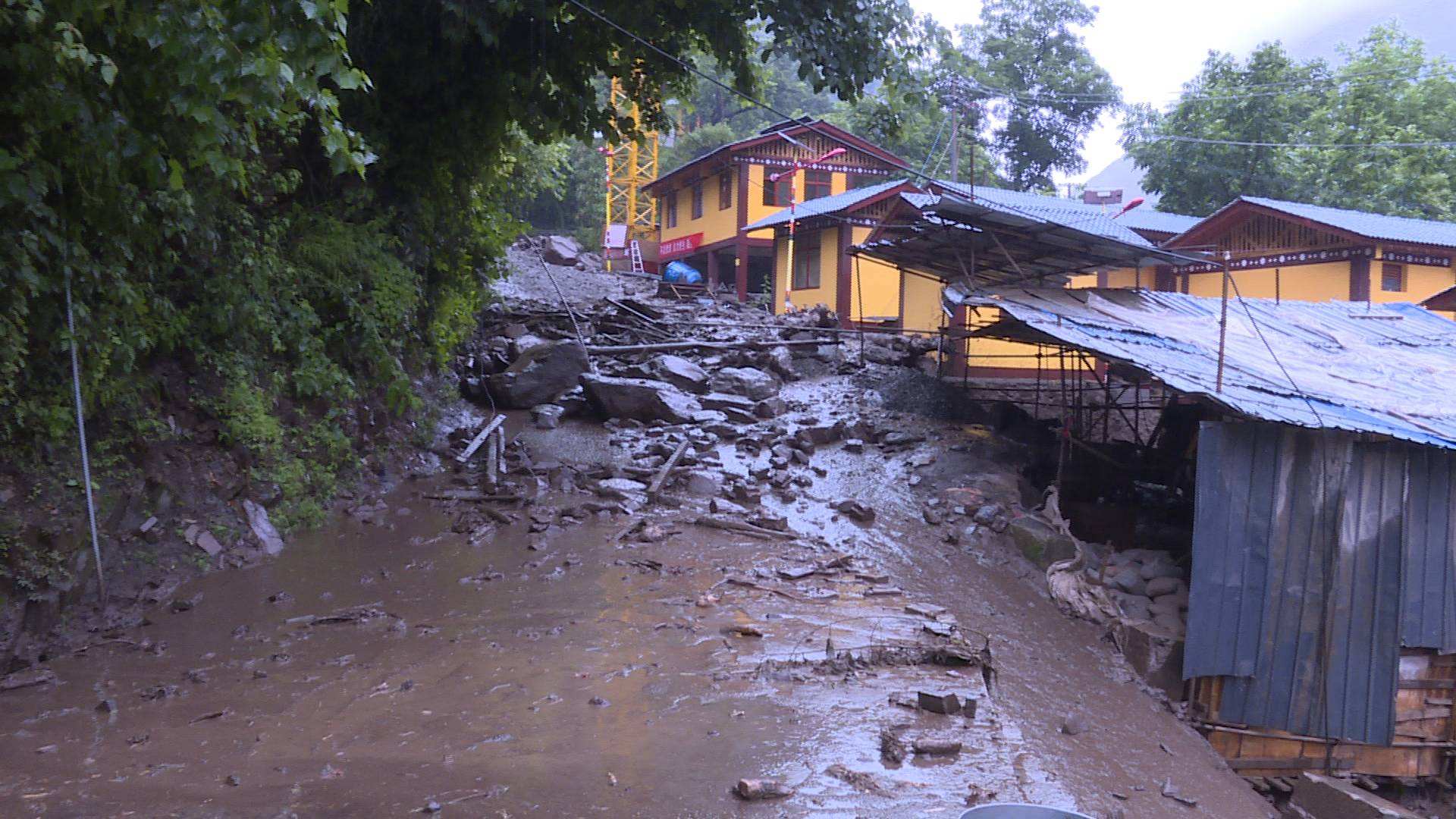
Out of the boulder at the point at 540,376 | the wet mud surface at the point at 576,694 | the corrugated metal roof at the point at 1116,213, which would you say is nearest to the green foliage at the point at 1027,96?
the corrugated metal roof at the point at 1116,213

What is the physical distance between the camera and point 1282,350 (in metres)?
11.7

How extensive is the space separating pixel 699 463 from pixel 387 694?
6.47m

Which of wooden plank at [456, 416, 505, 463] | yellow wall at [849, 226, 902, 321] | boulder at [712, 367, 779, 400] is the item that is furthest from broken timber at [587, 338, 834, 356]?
yellow wall at [849, 226, 902, 321]

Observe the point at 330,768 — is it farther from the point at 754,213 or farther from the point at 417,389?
the point at 754,213

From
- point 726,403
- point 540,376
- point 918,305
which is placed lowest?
point 726,403

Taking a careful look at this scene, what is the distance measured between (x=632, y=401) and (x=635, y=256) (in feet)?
76.3

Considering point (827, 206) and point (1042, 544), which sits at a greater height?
point (827, 206)

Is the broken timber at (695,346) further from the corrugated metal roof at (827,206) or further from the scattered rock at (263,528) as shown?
the scattered rock at (263,528)

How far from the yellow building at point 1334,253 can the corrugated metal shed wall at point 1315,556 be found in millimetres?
12838

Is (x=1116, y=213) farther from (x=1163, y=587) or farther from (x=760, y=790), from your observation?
(x=760, y=790)

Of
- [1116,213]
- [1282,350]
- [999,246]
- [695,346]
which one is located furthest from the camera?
[1116,213]

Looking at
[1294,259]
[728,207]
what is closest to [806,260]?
[728,207]

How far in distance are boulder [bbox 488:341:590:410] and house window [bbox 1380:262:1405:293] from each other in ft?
62.7

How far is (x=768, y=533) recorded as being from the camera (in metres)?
9.55
